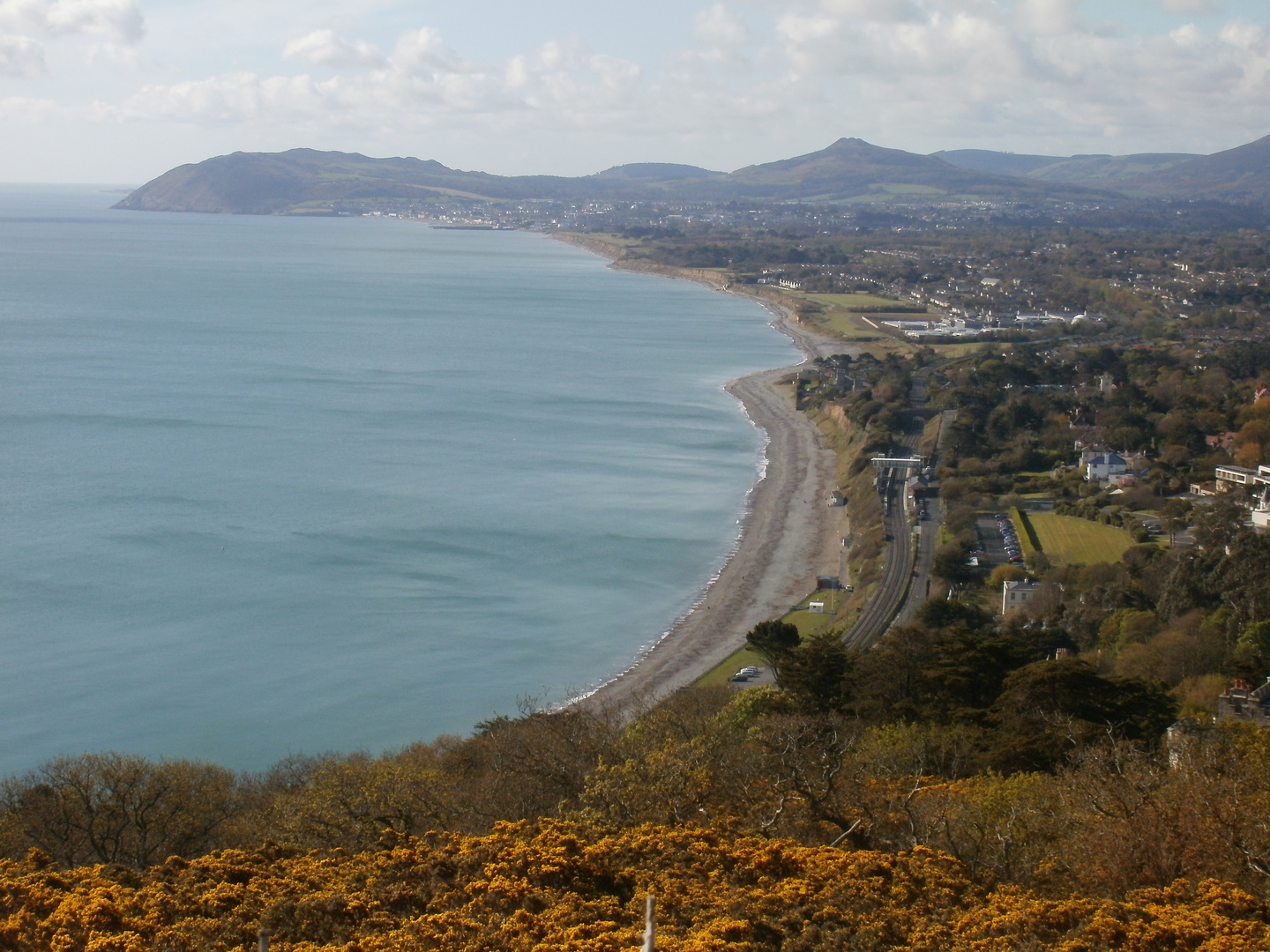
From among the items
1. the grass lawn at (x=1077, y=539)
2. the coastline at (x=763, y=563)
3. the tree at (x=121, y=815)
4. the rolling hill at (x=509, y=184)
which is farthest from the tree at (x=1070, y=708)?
the rolling hill at (x=509, y=184)

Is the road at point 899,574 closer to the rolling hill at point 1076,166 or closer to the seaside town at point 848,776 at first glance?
the seaside town at point 848,776

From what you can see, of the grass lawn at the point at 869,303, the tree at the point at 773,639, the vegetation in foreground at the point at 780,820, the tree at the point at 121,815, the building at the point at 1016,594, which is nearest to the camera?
the vegetation in foreground at the point at 780,820

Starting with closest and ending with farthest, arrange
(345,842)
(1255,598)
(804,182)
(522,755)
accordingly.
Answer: (345,842)
(522,755)
(1255,598)
(804,182)

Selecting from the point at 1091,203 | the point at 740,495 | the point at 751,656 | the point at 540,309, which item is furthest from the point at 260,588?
the point at 1091,203

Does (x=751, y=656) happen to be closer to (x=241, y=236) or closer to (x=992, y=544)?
(x=992, y=544)

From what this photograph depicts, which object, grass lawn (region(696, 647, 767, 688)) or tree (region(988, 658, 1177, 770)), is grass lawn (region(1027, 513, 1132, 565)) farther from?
tree (region(988, 658, 1177, 770))

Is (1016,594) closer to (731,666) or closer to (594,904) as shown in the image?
(731,666)
